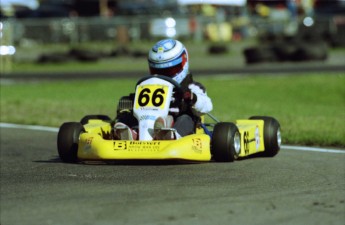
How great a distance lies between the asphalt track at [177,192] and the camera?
205 inches

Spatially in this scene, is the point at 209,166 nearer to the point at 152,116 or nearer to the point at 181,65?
the point at 152,116

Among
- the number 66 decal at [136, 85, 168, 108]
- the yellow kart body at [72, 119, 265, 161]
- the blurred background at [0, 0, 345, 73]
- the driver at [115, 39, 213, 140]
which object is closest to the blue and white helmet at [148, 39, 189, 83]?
the driver at [115, 39, 213, 140]

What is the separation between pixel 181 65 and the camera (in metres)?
8.39

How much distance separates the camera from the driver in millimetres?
8008

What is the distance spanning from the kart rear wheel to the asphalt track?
7 cm

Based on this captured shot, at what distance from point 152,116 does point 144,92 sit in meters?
0.28

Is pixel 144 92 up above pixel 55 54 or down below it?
above

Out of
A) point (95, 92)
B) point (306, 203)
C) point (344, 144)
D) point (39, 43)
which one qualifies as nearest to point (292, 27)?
point (39, 43)

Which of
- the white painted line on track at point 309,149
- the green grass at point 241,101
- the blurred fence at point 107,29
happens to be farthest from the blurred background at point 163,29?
the white painted line on track at point 309,149

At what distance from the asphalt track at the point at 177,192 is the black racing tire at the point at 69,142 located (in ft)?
0.40

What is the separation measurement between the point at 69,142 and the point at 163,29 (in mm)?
26259

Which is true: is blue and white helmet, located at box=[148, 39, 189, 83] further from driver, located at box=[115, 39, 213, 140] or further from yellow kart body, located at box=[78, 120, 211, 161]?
yellow kart body, located at box=[78, 120, 211, 161]

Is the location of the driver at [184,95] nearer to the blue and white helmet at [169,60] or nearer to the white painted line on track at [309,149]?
the blue and white helmet at [169,60]

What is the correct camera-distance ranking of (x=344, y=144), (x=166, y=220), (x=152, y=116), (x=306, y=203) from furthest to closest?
(x=344, y=144) < (x=152, y=116) < (x=306, y=203) < (x=166, y=220)
